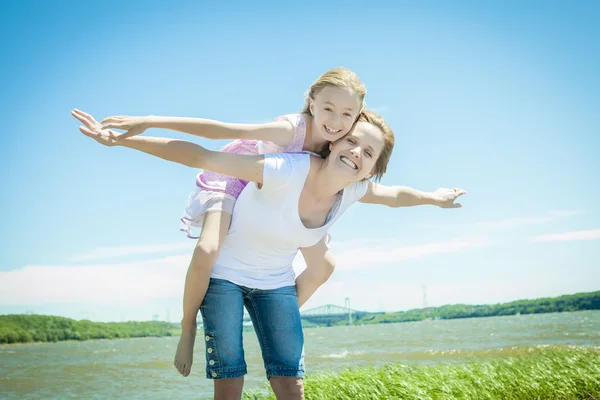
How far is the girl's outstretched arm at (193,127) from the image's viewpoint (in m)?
2.85

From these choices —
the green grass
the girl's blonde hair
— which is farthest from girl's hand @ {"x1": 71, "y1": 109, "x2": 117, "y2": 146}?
the green grass

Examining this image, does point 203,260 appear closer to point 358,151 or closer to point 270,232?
point 270,232

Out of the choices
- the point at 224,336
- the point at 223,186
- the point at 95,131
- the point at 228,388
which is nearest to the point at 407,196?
the point at 223,186

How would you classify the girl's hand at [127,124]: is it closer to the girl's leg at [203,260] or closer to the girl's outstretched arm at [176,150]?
the girl's outstretched arm at [176,150]

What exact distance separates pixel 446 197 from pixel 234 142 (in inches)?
70.6

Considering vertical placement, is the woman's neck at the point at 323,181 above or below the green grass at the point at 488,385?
above

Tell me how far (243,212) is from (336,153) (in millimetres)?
649

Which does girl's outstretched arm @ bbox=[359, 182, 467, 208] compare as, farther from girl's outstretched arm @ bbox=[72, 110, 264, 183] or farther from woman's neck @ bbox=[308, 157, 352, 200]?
girl's outstretched arm @ bbox=[72, 110, 264, 183]

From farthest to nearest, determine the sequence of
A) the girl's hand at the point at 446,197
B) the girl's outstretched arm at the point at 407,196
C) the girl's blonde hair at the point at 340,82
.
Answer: the girl's hand at the point at 446,197 → the girl's outstretched arm at the point at 407,196 → the girl's blonde hair at the point at 340,82

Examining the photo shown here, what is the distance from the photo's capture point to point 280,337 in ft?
10.8

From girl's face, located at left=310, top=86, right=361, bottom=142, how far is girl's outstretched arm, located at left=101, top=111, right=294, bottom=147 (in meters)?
0.33

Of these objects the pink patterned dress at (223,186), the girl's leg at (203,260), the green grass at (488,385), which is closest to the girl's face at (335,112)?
the pink patterned dress at (223,186)

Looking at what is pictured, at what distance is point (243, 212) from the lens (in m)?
3.15

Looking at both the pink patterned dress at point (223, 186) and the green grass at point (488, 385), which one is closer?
the pink patterned dress at point (223, 186)
